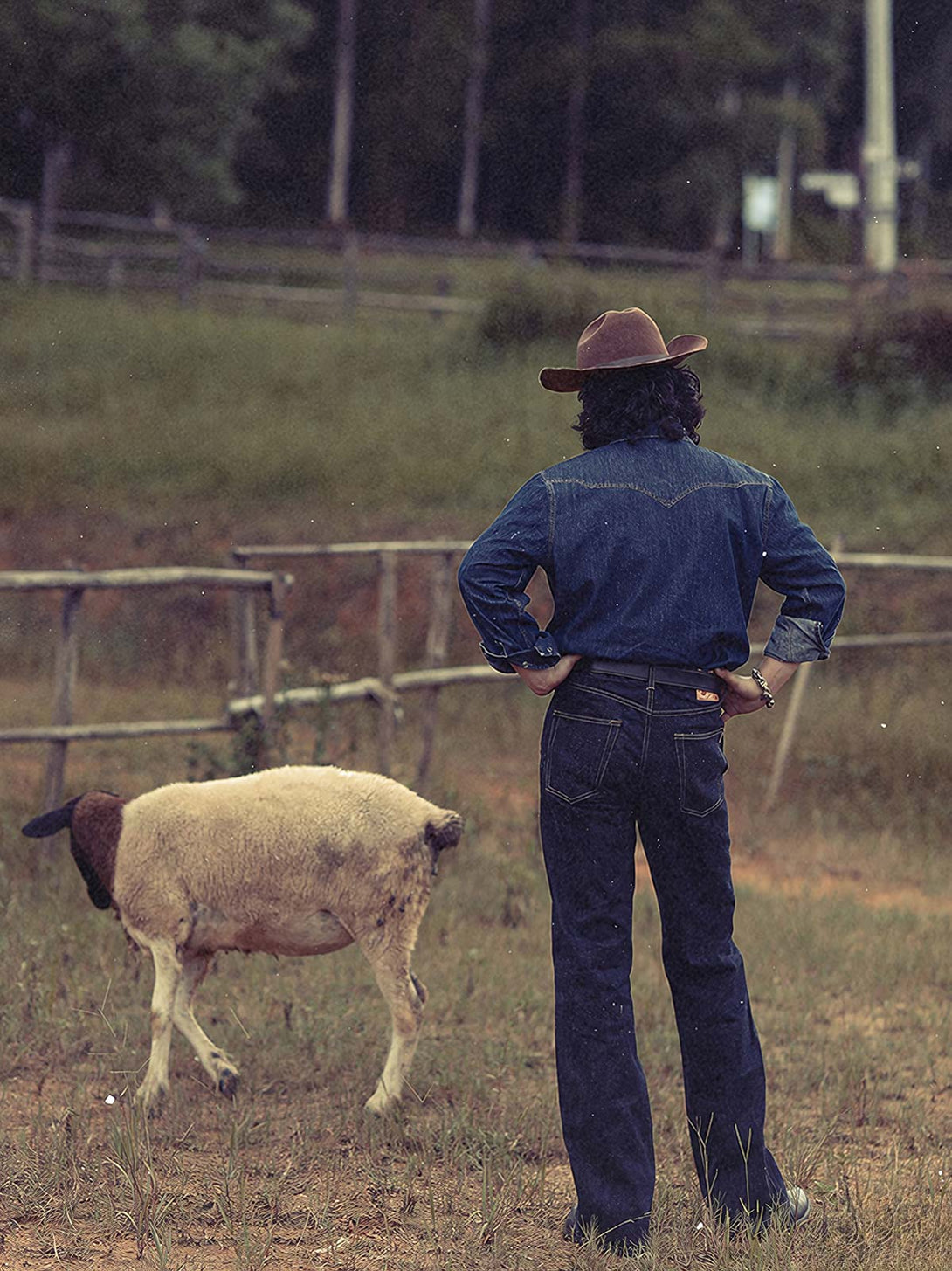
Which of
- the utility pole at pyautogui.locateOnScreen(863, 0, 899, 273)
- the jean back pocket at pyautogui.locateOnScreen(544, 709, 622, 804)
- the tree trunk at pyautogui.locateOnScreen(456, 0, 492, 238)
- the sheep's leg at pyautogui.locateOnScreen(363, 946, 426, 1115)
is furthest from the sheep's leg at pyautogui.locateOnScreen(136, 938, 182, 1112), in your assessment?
the tree trunk at pyautogui.locateOnScreen(456, 0, 492, 238)

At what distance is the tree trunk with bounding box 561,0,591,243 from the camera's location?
36156 mm

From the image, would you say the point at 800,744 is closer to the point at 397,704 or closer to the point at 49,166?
the point at 397,704

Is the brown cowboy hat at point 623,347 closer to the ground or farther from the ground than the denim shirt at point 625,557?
farther from the ground

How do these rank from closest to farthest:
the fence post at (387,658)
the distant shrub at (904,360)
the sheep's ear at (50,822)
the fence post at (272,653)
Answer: the sheep's ear at (50,822), the fence post at (272,653), the fence post at (387,658), the distant shrub at (904,360)

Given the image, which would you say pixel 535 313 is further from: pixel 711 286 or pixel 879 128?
pixel 879 128

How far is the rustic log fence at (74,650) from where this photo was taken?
23.6ft

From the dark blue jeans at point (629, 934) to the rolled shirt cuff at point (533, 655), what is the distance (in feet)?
0.28

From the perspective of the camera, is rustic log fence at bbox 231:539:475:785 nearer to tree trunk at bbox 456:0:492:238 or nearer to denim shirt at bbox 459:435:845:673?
denim shirt at bbox 459:435:845:673

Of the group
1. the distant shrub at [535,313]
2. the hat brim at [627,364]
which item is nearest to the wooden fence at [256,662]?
the hat brim at [627,364]

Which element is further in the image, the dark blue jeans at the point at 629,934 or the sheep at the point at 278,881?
the sheep at the point at 278,881

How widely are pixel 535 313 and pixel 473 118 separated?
2008cm

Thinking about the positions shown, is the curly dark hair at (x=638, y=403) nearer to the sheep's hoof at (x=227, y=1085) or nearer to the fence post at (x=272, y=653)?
the sheep's hoof at (x=227, y=1085)

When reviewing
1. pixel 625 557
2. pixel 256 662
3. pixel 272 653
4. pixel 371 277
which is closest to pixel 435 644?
pixel 256 662

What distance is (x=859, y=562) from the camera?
32.8ft
